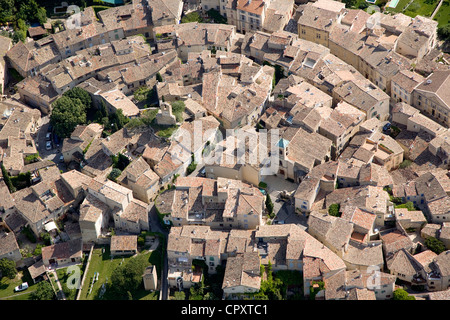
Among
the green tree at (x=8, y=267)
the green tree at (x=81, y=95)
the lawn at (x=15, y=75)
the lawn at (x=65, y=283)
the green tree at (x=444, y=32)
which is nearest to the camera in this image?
the lawn at (x=65, y=283)

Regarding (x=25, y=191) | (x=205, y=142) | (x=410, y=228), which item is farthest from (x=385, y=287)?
(x=25, y=191)

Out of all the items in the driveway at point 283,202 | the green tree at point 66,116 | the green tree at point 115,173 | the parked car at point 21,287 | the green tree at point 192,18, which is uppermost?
the green tree at point 192,18

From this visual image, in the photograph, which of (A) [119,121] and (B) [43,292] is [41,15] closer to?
(A) [119,121]

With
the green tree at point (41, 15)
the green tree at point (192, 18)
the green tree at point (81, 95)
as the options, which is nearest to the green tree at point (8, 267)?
the green tree at point (81, 95)

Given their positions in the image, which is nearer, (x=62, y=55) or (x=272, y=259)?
(x=272, y=259)

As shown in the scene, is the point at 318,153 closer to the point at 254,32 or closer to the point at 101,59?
the point at 254,32

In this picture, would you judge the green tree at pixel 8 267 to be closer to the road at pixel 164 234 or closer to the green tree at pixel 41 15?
the road at pixel 164 234
